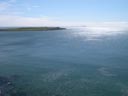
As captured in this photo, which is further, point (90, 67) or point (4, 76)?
point (90, 67)

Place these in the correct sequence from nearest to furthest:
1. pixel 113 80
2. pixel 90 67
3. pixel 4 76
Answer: pixel 113 80
pixel 4 76
pixel 90 67

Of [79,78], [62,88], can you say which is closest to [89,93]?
[62,88]

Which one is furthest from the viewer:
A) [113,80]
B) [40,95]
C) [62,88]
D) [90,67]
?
[90,67]

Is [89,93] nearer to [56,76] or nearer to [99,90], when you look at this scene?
[99,90]

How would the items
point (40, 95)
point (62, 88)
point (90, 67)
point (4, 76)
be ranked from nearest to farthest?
point (40, 95) < point (62, 88) < point (4, 76) < point (90, 67)

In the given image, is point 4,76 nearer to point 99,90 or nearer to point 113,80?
point 99,90

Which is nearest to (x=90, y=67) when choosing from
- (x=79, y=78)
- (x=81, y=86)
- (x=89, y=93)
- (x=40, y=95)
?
(x=79, y=78)

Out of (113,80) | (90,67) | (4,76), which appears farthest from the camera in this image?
(90,67)

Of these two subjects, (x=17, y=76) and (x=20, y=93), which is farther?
(x=17, y=76)
